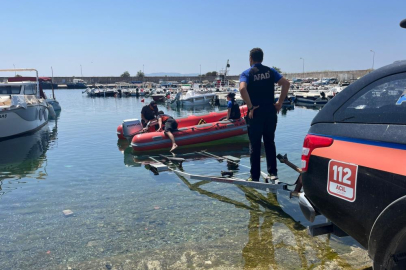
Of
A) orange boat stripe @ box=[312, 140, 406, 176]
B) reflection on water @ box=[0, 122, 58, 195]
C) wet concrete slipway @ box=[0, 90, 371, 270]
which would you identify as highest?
orange boat stripe @ box=[312, 140, 406, 176]

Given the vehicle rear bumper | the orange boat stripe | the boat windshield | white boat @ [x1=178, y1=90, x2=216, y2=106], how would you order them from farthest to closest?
white boat @ [x1=178, y1=90, x2=216, y2=106]
the boat windshield
the vehicle rear bumper
the orange boat stripe

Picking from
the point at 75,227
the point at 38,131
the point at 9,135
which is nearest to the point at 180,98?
the point at 38,131

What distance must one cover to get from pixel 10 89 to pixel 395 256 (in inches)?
753

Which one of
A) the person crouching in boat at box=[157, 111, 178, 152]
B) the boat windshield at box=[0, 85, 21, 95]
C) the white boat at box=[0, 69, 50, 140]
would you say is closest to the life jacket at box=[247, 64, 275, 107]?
the person crouching in boat at box=[157, 111, 178, 152]

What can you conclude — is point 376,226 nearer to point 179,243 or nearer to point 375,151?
point 375,151

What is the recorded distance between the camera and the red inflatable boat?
10766mm

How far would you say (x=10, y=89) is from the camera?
1742cm

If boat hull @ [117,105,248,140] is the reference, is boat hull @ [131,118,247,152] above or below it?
below

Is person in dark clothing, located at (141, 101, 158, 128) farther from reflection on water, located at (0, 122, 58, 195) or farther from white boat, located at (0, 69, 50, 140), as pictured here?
white boat, located at (0, 69, 50, 140)

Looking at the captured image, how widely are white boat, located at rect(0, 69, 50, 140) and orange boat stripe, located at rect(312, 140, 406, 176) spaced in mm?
14170

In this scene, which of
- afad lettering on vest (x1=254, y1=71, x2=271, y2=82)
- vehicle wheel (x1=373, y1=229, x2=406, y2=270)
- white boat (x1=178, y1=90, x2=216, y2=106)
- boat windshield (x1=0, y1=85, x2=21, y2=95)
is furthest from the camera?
white boat (x1=178, y1=90, x2=216, y2=106)

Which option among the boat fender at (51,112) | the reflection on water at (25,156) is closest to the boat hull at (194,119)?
the reflection on water at (25,156)

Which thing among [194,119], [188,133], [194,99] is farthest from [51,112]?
[188,133]

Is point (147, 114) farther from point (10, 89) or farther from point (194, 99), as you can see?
point (194, 99)
